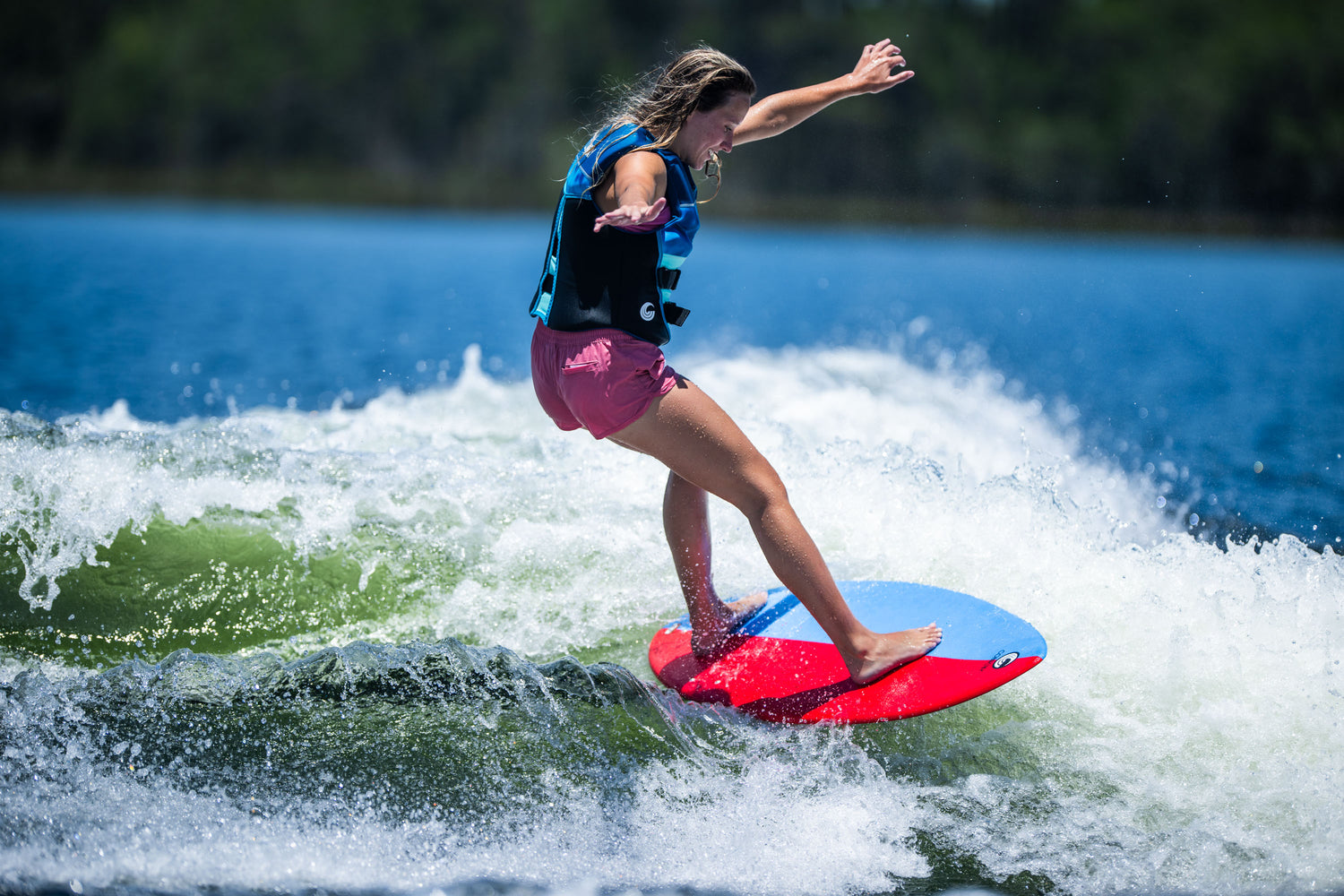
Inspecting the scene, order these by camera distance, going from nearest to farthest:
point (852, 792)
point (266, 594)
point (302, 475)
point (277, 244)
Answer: point (852, 792)
point (266, 594)
point (302, 475)
point (277, 244)

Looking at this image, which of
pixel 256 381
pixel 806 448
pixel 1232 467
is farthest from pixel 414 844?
pixel 256 381

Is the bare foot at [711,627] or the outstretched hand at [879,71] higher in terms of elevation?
the outstretched hand at [879,71]

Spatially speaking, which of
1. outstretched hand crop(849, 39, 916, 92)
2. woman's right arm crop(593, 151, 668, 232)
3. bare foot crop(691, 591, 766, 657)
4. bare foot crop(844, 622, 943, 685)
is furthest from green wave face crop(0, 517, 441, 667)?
outstretched hand crop(849, 39, 916, 92)

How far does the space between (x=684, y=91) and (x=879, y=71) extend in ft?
2.79

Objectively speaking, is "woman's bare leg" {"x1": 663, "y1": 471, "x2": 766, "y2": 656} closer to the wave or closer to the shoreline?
the wave

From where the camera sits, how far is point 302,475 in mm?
4152

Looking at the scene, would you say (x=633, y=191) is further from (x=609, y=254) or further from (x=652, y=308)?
(x=652, y=308)

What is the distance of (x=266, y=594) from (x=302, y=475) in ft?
1.91

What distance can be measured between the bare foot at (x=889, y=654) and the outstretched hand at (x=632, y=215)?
50.9 inches

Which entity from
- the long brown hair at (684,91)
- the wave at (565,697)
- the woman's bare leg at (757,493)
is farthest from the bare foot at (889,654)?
the long brown hair at (684,91)

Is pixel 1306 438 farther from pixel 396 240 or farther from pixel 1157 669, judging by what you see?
pixel 396 240

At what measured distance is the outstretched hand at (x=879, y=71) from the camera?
10.3 ft

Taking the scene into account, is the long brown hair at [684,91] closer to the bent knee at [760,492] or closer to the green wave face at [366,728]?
the bent knee at [760,492]

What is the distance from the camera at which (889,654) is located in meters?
2.90
